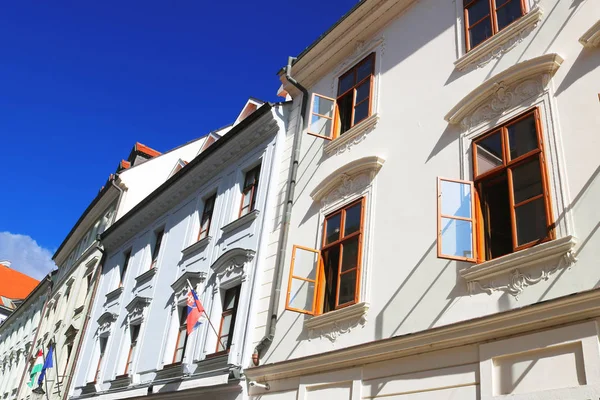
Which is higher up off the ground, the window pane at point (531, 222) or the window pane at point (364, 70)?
the window pane at point (364, 70)

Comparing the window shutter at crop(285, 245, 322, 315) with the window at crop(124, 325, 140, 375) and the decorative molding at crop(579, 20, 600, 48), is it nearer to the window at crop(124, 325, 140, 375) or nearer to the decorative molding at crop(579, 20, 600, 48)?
the decorative molding at crop(579, 20, 600, 48)

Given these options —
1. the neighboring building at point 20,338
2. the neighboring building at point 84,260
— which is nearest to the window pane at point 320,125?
the neighboring building at point 84,260

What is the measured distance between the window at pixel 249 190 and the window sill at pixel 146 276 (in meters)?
4.47

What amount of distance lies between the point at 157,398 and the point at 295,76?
866cm

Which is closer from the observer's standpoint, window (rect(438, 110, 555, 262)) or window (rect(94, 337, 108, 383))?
window (rect(438, 110, 555, 262))

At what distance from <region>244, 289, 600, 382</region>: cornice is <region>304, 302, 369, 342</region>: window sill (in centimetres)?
42

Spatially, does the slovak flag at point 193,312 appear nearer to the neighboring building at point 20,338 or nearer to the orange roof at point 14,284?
the neighboring building at point 20,338

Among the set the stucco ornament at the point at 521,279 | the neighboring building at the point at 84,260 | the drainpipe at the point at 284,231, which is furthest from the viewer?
the neighboring building at the point at 84,260

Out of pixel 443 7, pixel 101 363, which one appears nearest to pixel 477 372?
pixel 443 7

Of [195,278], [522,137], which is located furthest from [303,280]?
[195,278]

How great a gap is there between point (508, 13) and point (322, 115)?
434cm

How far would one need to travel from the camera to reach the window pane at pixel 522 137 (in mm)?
7414

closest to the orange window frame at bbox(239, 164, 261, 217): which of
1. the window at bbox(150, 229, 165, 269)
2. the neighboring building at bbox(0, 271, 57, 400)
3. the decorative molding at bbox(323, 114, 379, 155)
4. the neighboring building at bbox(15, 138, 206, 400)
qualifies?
the decorative molding at bbox(323, 114, 379, 155)

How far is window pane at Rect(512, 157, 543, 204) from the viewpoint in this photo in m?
7.09
